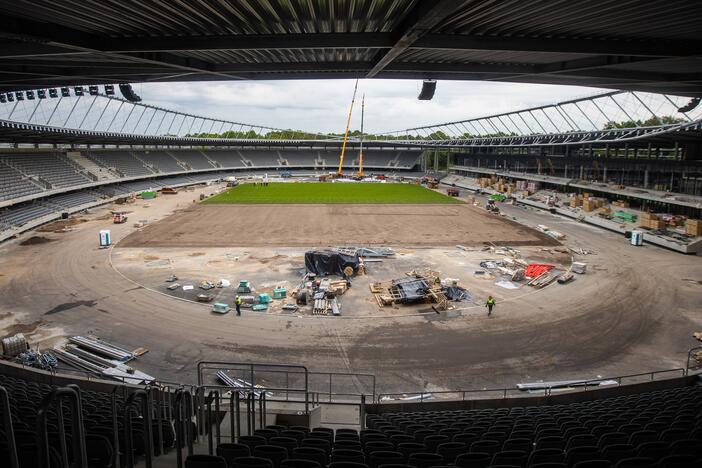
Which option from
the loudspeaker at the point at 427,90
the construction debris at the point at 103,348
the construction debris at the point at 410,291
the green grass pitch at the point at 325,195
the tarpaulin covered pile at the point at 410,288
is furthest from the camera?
the green grass pitch at the point at 325,195

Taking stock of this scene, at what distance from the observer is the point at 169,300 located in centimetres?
2414

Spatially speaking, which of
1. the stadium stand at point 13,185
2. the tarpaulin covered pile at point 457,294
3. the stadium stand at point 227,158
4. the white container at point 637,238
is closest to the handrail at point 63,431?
the tarpaulin covered pile at point 457,294

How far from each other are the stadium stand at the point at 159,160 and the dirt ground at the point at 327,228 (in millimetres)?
35414

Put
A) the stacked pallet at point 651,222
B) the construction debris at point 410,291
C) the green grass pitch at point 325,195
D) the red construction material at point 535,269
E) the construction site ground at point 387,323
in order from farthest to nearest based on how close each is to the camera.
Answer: the green grass pitch at point 325,195 < the stacked pallet at point 651,222 < the red construction material at point 535,269 < the construction debris at point 410,291 < the construction site ground at point 387,323

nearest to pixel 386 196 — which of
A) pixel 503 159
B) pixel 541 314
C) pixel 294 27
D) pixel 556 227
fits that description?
pixel 556 227

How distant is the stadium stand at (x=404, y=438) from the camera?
5613mm

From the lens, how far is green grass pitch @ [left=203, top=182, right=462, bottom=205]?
2575 inches

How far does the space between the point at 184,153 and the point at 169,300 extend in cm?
8781

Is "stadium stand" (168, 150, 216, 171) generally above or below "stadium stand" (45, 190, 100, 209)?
above

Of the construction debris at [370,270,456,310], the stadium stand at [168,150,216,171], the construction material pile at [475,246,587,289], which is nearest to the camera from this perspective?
the construction debris at [370,270,456,310]

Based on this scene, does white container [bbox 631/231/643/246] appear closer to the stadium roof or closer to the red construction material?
the red construction material

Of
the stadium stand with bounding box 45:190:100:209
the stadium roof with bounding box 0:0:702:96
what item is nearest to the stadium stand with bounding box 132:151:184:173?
the stadium stand with bounding box 45:190:100:209

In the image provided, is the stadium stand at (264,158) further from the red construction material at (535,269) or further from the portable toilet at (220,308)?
the portable toilet at (220,308)

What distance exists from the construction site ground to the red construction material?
215 centimetres
